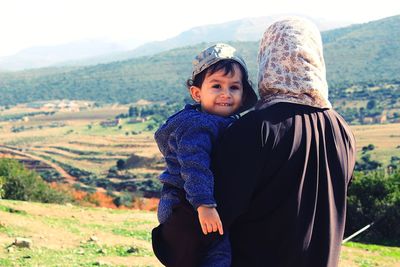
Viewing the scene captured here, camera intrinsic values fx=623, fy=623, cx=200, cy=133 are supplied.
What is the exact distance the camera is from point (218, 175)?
82.4 inches

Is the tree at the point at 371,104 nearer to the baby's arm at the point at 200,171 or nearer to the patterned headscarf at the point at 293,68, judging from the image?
the patterned headscarf at the point at 293,68

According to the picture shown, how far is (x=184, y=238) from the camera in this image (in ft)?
7.06

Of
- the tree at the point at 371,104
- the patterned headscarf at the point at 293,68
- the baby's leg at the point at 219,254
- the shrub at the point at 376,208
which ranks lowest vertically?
the tree at the point at 371,104

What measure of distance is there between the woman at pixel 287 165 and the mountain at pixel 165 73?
301 feet

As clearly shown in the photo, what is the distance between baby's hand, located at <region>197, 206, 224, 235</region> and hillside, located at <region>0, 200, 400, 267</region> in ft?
20.3

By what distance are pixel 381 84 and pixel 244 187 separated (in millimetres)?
80571

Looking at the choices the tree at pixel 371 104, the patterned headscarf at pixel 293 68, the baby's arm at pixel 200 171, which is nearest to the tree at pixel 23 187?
the baby's arm at pixel 200 171

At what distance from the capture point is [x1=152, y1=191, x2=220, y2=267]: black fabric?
2.15 metres

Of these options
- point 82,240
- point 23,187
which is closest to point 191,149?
point 82,240

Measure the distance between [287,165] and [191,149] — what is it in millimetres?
339

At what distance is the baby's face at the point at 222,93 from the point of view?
2.32m

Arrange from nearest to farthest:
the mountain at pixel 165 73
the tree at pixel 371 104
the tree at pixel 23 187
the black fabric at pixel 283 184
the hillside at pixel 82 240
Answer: the black fabric at pixel 283 184
the hillside at pixel 82 240
the tree at pixel 23 187
the tree at pixel 371 104
the mountain at pixel 165 73

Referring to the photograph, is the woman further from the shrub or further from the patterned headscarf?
the shrub

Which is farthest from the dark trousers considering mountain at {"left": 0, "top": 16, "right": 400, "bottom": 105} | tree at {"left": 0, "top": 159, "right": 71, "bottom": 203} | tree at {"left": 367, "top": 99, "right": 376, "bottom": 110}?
mountain at {"left": 0, "top": 16, "right": 400, "bottom": 105}
